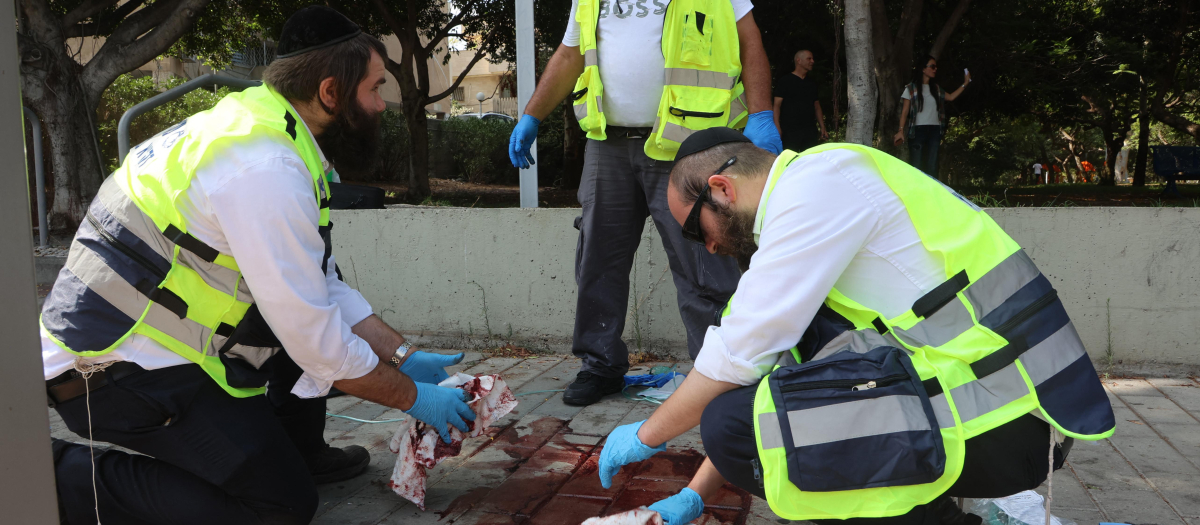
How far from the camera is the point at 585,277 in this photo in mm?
3557

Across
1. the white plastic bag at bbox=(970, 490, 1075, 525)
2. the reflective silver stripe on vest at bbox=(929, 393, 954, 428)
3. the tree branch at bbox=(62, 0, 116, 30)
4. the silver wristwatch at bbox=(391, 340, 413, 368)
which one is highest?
the tree branch at bbox=(62, 0, 116, 30)

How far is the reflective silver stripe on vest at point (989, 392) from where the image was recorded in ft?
5.35

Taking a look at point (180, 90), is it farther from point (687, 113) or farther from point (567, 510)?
point (567, 510)

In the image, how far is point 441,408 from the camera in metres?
2.34

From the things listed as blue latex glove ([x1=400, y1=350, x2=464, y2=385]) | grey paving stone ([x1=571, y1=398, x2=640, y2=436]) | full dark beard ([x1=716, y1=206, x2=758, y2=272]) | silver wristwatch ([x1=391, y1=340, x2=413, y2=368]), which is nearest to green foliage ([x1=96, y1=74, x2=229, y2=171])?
grey paving stone ([x1=571, y1=398, x2=640, y2=436])

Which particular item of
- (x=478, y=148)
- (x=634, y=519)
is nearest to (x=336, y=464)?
(x=634, y=519)

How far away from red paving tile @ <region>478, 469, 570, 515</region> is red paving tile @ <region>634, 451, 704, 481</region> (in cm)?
27

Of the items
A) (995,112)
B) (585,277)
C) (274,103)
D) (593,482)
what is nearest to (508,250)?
(585,277)

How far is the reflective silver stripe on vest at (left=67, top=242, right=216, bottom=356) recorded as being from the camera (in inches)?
76.3

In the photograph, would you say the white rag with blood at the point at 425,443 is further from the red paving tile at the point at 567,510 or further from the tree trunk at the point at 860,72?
the tree trunk at the point at 860,72

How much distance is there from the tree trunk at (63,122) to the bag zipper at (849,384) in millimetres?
8713

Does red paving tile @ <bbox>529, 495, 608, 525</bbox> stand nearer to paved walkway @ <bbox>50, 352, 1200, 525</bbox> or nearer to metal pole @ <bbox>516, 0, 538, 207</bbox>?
paved walkway @ <bbox>50, 352, 1200, 525</bbox>

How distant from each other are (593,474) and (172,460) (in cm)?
125

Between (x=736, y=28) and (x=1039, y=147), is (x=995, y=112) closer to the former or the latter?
(x=736, y=28)
